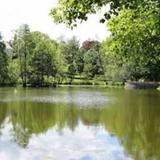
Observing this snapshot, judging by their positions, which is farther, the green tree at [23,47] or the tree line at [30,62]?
the green tree at [23,47]

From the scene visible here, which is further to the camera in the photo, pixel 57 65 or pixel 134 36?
pixel 57 65

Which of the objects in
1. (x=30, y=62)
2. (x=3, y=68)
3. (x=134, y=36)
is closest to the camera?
(x=134, y=36)

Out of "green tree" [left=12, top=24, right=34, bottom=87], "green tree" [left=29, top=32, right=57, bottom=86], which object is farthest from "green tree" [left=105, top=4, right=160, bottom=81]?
"green tree" [left=12, top=24, right=34, bottom=87]

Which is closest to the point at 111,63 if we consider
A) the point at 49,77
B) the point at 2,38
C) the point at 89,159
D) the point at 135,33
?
the point at 49,77

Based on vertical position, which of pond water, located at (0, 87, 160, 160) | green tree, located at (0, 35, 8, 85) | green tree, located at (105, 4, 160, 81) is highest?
green tree, located at (105, 4, 160, 81)

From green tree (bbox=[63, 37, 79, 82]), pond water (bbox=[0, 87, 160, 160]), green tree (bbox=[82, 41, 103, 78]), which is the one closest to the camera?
pond water (bbox=[0, 87, 160, 160])

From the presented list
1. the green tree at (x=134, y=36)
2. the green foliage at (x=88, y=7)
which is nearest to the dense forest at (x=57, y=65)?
the green tree at (x=134, y=36)

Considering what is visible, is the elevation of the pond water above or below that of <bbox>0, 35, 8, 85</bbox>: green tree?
below

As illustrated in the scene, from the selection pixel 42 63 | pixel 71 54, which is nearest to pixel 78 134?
pixel 42 63

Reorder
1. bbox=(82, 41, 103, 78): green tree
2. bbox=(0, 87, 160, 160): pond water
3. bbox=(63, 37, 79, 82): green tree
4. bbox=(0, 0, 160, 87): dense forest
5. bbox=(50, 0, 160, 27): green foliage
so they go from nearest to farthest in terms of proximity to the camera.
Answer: bbox=(50, 0, 160, 27): green foliage, bbox=(0, 87, 160, 160): pond water, bbox=(0, 0, 160, 87): dense forest, bbox=(82, 41, 103, 78): green tree, bbox=(63, 37, 79, 82): green tree

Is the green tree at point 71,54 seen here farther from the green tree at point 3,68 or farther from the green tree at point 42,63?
the green tree at point 3,68

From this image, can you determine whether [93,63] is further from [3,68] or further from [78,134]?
[78,134]

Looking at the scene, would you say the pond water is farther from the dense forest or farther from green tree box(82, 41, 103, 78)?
green tree box(82, 41, 103, 78)

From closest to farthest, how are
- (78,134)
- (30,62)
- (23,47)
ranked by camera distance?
(78,134)
(23,47)
(30,62)
